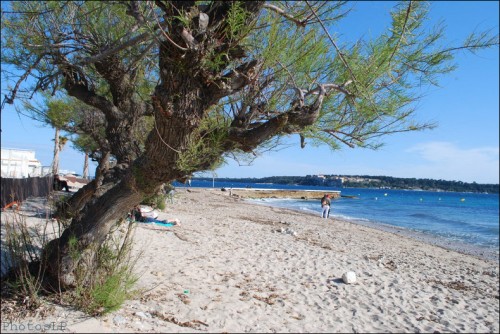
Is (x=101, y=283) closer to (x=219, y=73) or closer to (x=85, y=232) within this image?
(x=85, y=232)

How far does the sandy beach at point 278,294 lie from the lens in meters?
3.46

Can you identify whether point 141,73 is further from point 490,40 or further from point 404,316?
point 404,316

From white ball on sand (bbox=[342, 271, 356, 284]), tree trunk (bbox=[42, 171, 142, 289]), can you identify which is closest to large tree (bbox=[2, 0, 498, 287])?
tree trunk (bbox=[42, 171, 142, 289])

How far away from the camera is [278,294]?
186 inches

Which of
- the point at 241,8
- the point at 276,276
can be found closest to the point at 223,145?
the point at 241,8

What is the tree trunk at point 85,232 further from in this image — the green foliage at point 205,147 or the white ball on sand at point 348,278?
the white ball on sand at point 348,278

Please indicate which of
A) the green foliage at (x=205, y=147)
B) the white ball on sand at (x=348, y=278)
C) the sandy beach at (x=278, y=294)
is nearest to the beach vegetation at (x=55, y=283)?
the sandy beach at (x=278, y=294)

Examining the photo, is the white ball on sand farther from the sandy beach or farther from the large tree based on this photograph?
the large tree

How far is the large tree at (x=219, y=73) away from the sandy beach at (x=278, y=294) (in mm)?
928

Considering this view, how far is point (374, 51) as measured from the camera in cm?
324

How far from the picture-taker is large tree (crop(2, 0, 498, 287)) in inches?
106

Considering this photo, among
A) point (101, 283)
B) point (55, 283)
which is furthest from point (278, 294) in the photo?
point (55, 283)

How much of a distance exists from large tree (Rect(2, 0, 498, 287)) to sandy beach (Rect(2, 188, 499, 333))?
0.93 m

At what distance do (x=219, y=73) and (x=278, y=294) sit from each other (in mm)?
3061
